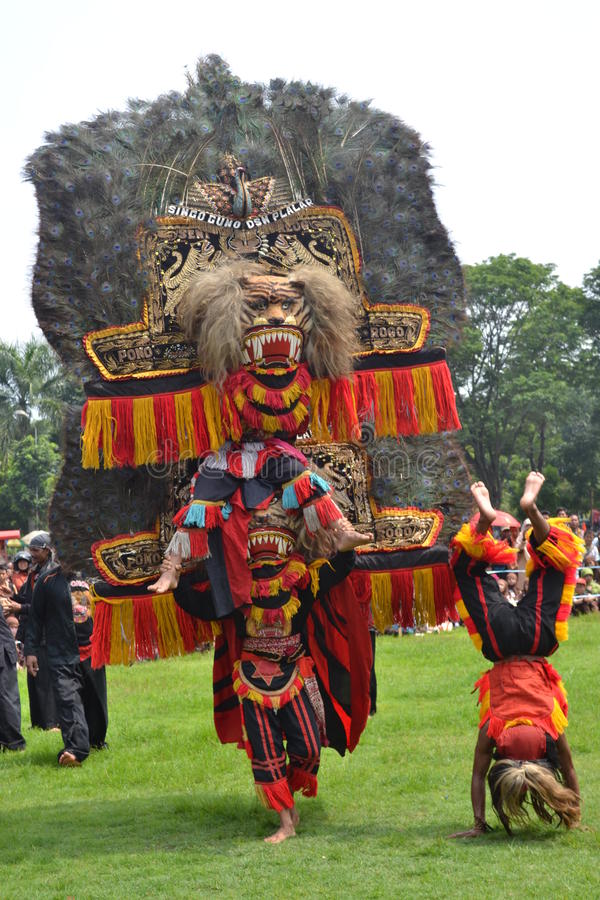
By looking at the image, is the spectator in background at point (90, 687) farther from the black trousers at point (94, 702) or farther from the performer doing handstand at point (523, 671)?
the performer doing handstand at point (523, 671)

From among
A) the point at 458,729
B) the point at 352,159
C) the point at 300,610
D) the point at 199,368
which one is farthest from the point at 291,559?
the point at 458,729

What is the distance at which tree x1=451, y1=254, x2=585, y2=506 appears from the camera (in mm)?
31234

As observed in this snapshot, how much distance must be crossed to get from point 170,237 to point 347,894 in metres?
3.74

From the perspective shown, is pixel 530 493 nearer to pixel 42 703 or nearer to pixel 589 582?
pixel 42 703

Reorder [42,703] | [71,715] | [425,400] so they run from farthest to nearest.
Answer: [42,703], [71,715], [425,400]

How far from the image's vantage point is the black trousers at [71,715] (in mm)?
8023

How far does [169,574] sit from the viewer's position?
18.8 feet

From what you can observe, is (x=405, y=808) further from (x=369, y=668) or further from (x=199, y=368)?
(x=199, y=368)

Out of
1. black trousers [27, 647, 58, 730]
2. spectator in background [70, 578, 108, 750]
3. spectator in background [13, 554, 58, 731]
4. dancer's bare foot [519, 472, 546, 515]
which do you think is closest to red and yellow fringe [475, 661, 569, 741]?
dancer's bare foot [519, 472, 546, 515]

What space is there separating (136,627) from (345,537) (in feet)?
4.48

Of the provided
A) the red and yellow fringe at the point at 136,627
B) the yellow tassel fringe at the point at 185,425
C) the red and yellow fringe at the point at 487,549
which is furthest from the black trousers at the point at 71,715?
the red and yellow fringe at the point at 487,549

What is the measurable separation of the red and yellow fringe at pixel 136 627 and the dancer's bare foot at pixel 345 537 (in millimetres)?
962

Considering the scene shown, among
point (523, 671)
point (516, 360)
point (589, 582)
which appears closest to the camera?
point (523, 671)

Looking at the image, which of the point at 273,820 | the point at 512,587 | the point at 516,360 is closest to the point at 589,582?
the point at 512,587
